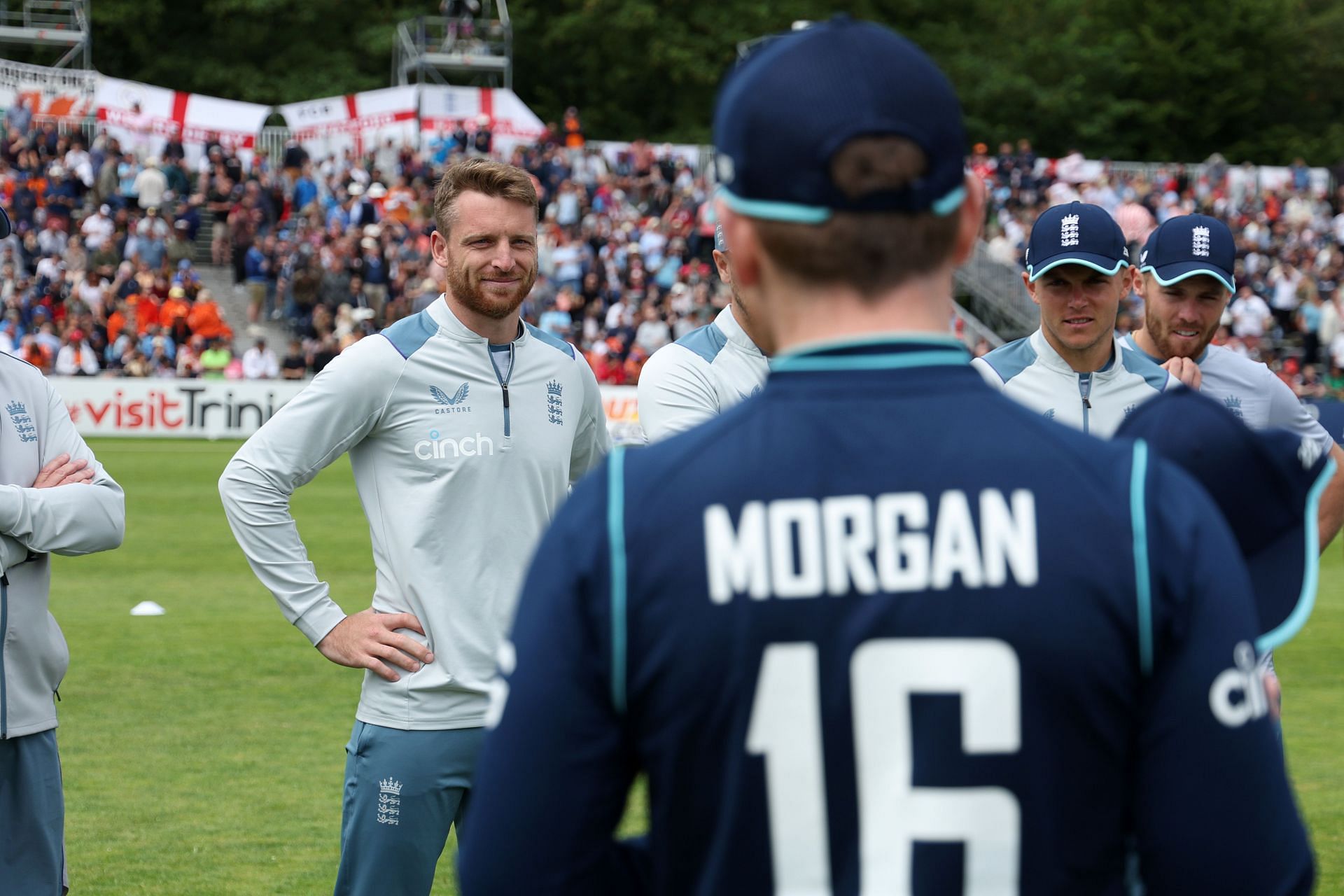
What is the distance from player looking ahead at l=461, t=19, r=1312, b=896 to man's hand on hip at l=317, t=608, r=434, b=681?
2730 mm

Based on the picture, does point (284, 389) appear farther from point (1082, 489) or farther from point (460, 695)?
point (1082, 489)

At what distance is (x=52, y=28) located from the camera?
49812 mm

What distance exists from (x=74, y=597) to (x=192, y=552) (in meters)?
2.69

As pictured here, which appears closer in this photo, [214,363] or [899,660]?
[899,660]

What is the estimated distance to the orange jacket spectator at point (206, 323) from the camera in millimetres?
31844

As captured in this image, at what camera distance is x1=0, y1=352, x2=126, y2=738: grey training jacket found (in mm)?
4629

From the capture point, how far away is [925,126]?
1859 mm

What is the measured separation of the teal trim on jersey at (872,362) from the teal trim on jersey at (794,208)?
0.51ft

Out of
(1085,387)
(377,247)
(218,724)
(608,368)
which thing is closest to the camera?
(1085,387)

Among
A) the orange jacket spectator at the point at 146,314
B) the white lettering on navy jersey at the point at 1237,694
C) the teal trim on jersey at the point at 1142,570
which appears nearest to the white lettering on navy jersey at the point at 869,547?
the teal trim on jersey at the point at 1142,570

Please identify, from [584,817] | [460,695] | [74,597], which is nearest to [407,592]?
[460,695]

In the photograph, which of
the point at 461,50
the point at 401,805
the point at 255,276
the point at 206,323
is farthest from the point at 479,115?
the point at 401,805

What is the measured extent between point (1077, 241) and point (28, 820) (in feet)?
11.5

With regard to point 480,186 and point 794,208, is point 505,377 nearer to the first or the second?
point 480,186
